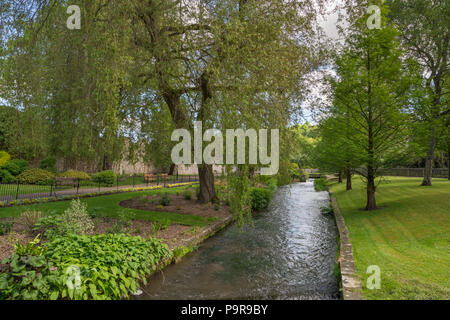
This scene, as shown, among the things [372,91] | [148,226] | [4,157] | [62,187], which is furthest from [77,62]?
Result: [4,157]

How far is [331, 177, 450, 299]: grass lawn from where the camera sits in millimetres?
4582

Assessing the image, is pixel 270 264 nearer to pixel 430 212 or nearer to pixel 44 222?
pixel 44 222

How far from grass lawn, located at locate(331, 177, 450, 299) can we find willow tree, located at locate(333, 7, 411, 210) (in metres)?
1.77

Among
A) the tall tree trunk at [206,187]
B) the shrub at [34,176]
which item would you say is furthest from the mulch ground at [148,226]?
the shrub at [34,176]

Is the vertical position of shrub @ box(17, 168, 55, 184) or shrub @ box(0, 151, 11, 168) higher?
shrub @ box(0, 151, 11, 168)

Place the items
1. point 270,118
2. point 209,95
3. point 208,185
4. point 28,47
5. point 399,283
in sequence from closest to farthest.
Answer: point 399,283 < point 28,47 < point 270,118 < point 209,95 < point 208,185

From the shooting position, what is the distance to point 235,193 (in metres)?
6.80

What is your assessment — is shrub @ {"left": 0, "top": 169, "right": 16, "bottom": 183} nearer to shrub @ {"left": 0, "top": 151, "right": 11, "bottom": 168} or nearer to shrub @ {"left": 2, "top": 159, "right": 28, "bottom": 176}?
shrub @ {"left": 2, "top": 159, "right": 28, "bottom": 176}

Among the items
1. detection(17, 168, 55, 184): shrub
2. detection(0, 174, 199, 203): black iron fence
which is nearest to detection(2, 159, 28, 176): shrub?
detection(0, 174, 199, 203): black iron fence

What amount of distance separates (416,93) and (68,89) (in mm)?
11470

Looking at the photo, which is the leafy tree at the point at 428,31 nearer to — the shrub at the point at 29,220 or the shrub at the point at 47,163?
the shrub at the point at 29,220

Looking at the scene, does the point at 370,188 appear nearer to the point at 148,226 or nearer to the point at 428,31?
the point at 148,226

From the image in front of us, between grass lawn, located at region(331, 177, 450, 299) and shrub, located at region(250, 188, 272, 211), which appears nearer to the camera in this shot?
grass lawn, located at region(331, 177, 450, 299)
